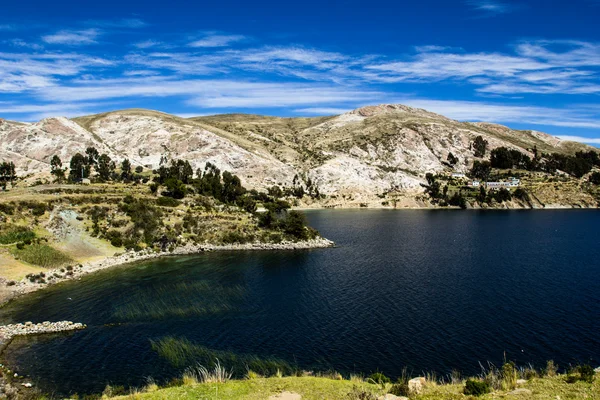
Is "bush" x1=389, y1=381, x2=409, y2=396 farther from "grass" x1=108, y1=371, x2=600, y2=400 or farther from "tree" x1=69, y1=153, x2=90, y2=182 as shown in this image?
"tree" x1=69, y1=153, x2=90, y2=182

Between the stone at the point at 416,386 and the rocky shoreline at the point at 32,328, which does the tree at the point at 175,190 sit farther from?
the stone at the point at 416,386

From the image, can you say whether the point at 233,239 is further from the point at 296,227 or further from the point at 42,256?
the point at 42,256

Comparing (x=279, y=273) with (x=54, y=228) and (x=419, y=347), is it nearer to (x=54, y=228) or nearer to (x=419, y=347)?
(x=419, y=347)

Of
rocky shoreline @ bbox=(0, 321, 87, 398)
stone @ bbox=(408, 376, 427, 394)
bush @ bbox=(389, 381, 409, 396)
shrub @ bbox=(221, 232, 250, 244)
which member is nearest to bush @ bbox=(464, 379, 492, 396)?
stone @ bbox=(408, 376, 427, 394)

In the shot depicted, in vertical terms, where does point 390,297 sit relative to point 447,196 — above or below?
below

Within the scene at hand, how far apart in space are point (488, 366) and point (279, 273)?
39012mm

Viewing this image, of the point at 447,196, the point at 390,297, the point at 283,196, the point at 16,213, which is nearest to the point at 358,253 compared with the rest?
the point at 390,297

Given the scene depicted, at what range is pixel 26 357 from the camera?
34.4 metres

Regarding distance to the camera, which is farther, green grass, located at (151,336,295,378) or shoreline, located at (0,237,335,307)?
shoreline, located at (0,237,335,307)

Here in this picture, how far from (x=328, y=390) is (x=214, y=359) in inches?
598

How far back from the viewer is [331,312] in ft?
153

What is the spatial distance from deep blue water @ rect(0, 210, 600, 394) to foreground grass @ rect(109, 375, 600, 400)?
9.75 m

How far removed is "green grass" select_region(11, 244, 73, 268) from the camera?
61656 mm

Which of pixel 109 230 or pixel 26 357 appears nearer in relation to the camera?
pixel 26 357
